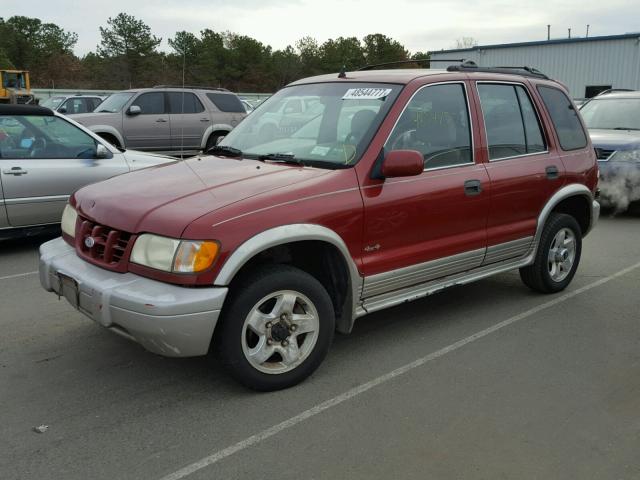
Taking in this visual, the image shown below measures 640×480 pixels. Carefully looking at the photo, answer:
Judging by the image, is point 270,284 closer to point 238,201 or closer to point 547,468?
point 238,201

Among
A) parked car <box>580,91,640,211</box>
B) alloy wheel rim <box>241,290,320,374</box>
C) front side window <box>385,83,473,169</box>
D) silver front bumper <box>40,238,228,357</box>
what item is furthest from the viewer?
parked car <box>580,91,640,211</box>

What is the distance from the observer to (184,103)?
47.3ft

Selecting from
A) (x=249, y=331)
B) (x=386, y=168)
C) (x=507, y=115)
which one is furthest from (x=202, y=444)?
(x=507, y=115)

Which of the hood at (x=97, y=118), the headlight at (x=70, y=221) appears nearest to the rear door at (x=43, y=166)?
the headlight at (x=70, y=221)

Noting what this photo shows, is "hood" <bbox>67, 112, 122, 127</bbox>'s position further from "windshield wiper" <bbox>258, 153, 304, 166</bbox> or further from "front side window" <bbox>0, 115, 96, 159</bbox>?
"windshield wiper" <bbox>258, 153, 304, 166</bbox>

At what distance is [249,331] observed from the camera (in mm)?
3551

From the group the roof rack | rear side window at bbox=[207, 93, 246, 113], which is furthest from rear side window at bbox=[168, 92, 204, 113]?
the roof rack

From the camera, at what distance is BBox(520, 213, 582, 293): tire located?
17.5ft

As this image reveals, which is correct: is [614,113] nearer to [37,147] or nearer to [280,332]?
[37,147]

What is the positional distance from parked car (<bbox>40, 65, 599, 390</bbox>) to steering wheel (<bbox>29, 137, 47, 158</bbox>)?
3.16 meters

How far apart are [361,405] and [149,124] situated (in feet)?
38.3

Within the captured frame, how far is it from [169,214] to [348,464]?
156 cm

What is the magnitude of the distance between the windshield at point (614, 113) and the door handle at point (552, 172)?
6.06 meters

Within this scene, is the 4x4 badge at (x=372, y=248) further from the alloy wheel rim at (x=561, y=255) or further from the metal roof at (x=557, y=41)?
the metal roof at (x=557, y=41)
